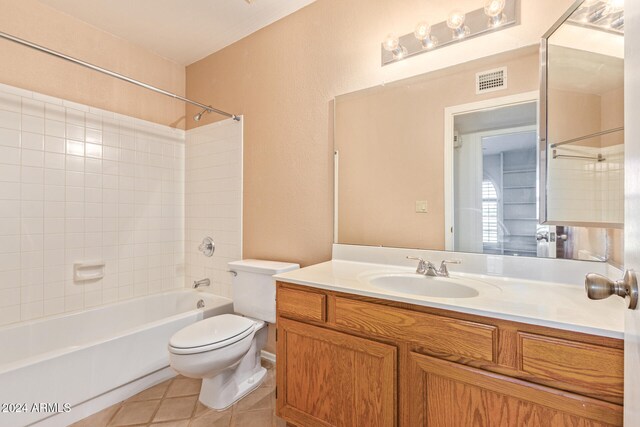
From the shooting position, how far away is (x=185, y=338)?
1.56 meters

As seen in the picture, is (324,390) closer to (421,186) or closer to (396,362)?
(396,362)

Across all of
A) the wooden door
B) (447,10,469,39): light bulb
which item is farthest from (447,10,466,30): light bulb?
the wooden door

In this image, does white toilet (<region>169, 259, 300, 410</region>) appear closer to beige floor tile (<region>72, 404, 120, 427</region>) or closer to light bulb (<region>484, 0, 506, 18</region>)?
beige floor tile (<region>72, 404, 120, 427</region>)

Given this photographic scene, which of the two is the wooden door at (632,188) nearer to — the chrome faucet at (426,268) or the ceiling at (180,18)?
the chrome faucet at (426,268)

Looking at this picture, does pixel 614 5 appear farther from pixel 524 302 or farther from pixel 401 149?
pixel 524 302

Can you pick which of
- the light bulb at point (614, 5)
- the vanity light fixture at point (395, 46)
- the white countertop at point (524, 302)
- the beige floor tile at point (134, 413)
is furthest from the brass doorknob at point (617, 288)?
the beige floor tile at point (134, 413)

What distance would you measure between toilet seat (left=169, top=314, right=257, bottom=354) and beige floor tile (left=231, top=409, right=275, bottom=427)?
1.35ft

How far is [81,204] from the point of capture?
85.2 inches

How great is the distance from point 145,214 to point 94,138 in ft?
2.28

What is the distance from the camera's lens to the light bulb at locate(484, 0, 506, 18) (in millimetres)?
1323

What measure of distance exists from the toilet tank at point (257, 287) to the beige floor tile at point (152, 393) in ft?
2.05

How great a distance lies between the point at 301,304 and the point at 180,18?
7.44ft

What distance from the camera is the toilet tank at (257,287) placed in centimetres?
191

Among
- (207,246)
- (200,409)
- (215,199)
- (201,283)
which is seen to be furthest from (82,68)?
(200,409)
